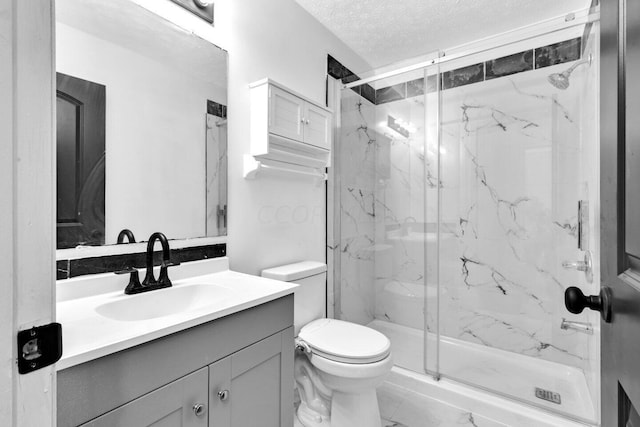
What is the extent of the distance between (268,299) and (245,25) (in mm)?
1420

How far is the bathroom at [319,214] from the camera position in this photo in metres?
0.48

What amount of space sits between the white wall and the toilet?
19 cm

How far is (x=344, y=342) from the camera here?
157 centimetres

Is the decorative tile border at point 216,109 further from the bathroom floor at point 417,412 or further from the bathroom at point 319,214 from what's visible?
the bathroom floor at point 417,412

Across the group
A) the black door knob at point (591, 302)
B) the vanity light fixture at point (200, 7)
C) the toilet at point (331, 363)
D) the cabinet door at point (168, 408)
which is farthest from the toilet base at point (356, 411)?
the vanity light fixture at point (200, 7)

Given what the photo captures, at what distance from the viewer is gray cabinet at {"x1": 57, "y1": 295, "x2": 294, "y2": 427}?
2.30ft

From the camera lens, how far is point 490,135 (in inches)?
91.9

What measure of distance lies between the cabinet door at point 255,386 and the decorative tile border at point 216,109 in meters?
1.05

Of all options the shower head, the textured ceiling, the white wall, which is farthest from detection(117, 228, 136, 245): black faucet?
the shower head

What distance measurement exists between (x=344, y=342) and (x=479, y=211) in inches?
59.3

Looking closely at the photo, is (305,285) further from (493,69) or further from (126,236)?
(493,69)

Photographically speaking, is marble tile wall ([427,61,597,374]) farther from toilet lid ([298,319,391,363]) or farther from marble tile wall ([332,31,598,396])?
toilet lid ([298,319,391,363])

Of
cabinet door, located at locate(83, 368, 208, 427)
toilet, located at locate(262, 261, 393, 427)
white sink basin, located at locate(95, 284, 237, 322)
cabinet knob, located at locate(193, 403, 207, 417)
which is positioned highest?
white sink basin, located at locate(95, 284, 237, 322)

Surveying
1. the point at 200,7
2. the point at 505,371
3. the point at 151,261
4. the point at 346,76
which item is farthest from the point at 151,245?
the point at 505,371
